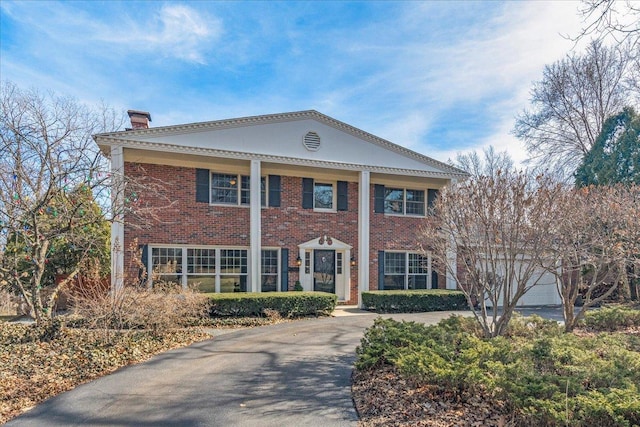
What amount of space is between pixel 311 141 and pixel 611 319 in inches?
398

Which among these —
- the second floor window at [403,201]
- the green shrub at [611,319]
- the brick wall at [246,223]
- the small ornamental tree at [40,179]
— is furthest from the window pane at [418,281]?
the small ornamental tree at [40,179]

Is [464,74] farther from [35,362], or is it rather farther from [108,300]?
[35,362]

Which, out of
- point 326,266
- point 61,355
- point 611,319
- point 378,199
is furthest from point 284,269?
point 611,319

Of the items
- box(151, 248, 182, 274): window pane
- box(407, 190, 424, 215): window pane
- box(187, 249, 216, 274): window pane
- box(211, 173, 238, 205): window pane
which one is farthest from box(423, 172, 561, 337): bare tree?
box(151, 248, 182, 274): window pane

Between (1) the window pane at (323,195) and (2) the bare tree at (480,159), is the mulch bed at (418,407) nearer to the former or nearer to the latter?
(1) the window pane at (323,195)

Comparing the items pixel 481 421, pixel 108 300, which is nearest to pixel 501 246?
pixel 481 421

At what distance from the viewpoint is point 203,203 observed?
1255 cm

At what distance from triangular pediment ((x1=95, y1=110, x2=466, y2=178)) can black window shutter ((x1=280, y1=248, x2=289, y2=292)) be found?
10.7ft

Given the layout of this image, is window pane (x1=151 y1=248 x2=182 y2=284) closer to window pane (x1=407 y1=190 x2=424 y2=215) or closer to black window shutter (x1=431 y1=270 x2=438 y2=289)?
window pane (x1=407 y1=190 x2=424 y2=215)

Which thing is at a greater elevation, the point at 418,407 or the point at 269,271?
the point at 269,271

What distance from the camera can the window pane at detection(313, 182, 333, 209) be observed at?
14149 millimetres

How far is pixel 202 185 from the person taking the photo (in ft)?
41.1

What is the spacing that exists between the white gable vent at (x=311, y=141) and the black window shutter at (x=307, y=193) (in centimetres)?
122

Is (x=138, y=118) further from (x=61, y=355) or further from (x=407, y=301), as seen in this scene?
(x=407, y=301)
